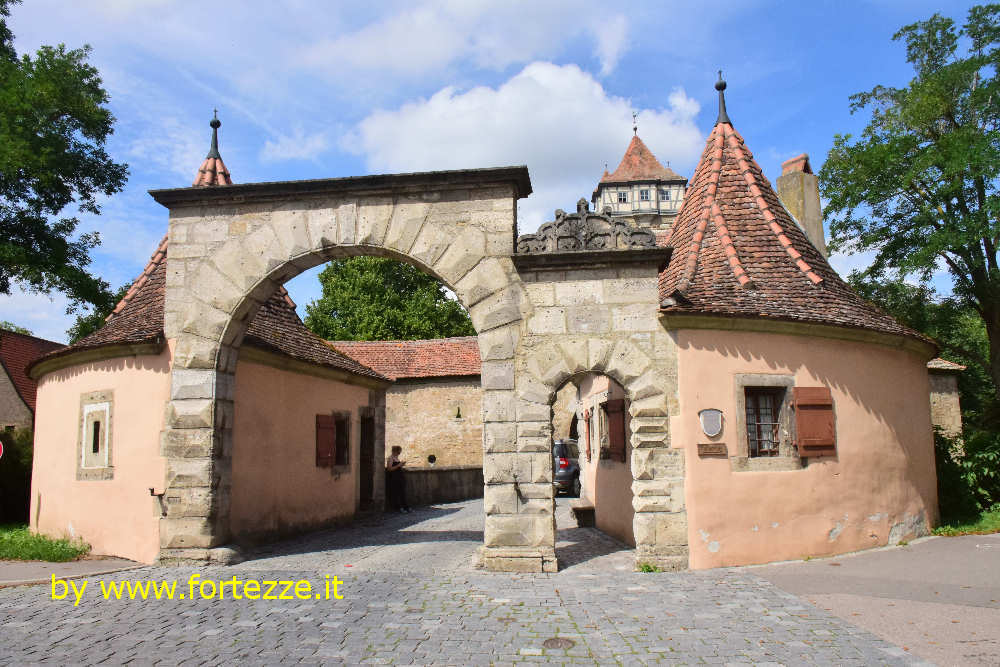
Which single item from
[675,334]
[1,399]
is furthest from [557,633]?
[1,399]

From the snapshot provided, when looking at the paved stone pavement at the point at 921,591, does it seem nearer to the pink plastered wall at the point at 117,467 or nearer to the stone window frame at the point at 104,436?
the pink plastered wall at the point at 117,467

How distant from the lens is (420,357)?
84.8 ft

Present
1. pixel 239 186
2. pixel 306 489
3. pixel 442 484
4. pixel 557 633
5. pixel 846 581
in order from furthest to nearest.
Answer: pixel 442 484
pixel 306 489
pixel 239 186
pixel 846 581
pixel 557 633

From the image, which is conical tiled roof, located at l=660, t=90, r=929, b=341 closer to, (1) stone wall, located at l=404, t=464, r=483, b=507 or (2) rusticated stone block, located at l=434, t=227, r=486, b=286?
(2) rusticated stone block, located at l=434, t=227, r=486, b=286

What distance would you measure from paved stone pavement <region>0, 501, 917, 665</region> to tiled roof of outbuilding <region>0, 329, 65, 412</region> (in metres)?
15.3

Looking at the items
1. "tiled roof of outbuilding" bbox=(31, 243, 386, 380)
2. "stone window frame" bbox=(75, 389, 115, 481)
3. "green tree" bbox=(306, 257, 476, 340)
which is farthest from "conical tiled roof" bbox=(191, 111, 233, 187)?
"green tree" bbox=(306, 257, 476, 340)

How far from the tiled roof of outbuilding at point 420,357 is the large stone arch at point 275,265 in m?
15.3

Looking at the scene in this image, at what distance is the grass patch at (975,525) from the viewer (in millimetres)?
10195

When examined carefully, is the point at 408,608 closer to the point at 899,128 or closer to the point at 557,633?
the point at 557,633

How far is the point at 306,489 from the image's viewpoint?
12.5 meters

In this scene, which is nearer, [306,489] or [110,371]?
[110,371]

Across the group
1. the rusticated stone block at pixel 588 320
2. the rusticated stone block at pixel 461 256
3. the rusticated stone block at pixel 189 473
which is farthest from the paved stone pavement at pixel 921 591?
the rusticated stone block at pixel 189 473

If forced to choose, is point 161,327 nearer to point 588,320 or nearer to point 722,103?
point 588,320

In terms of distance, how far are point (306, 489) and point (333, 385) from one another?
2.24 metres
